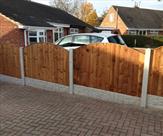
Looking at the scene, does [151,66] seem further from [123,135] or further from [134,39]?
[134,39]

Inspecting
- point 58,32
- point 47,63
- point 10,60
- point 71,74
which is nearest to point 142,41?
point 58,32

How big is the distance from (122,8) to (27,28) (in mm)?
32856

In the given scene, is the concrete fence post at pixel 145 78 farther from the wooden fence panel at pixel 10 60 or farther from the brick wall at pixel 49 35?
the brick wall at pixel 49 35

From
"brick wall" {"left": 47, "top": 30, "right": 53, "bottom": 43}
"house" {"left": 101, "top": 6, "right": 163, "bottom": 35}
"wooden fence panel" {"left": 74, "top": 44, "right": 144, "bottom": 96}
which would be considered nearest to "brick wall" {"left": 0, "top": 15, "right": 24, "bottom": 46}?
"brick wall" {"left": 47, "top": 30, "right": 53, "bottom": 43}

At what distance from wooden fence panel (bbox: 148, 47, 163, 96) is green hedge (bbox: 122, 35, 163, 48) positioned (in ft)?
89.1

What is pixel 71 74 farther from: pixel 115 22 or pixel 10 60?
pixel 115 22

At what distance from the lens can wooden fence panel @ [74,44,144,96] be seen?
5871mm

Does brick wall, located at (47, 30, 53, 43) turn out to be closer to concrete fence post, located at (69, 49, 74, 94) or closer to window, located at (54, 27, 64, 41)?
window, located at (54, 27, 64, 41)

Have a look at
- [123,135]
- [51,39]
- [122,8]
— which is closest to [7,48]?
[123,135]

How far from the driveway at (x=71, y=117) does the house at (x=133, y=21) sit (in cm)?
3689

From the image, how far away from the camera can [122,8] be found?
152 ft

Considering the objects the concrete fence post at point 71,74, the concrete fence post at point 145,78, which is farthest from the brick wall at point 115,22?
the concrete fence post at point 145,78

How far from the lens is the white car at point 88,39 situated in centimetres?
1012

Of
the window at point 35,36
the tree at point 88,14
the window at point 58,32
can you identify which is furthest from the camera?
the tree at point 88,14
